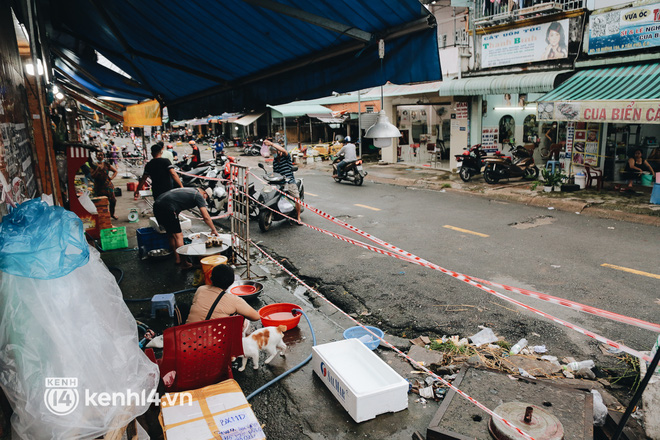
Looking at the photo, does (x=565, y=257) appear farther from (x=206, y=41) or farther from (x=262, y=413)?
(x=206, y=41)

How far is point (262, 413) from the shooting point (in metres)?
3.80

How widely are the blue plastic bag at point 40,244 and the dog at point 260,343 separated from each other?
1.95m

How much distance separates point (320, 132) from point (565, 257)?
30.6 metres

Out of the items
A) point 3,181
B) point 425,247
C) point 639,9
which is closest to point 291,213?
point 425,247

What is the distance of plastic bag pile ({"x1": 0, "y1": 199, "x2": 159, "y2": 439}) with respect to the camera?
91.8 inches

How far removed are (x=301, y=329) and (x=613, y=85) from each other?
11.5 m

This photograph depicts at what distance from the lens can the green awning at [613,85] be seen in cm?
1095

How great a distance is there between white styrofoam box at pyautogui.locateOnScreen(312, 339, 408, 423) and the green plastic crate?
231 inches

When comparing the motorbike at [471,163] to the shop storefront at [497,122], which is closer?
the motorbike at [471,163]

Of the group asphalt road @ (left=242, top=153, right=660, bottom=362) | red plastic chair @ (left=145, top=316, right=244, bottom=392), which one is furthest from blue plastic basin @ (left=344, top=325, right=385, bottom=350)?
red plastic chair @ (left=145, top=316, right=244, bottom=392)

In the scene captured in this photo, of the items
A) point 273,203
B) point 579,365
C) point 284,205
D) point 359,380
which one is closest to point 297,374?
point 359,380

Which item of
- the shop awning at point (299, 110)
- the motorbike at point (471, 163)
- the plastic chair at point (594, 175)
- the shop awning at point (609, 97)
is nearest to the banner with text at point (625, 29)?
the shop awning at point (609, 97)
